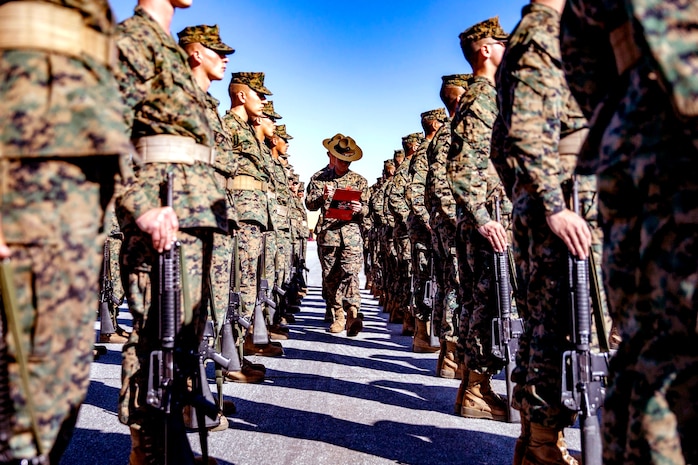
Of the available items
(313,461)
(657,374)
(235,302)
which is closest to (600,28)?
(657,374)

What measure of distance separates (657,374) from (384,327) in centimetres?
825

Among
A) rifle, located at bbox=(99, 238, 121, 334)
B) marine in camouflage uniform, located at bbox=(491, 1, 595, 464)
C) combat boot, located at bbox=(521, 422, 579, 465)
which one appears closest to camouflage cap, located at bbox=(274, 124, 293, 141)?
rifle, located at bbox=(99, 238, 121, 334)

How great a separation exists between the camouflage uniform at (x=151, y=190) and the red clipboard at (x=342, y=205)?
5.80 m

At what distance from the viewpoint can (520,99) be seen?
2670 millimetres

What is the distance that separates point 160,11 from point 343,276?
6102 mm

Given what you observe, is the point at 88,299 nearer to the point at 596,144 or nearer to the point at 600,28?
the point at 596,144

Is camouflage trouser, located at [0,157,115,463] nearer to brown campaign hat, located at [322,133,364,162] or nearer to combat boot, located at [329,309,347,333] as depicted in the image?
combat boot, located at [329,309,347,333]

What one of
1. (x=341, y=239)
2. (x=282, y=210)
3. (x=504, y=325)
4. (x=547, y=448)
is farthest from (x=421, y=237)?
(x=547, y=448)

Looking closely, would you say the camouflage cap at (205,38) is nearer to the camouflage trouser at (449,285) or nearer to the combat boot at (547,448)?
the camouflage trouser at (449,285)

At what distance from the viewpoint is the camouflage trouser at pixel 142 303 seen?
2.74 m

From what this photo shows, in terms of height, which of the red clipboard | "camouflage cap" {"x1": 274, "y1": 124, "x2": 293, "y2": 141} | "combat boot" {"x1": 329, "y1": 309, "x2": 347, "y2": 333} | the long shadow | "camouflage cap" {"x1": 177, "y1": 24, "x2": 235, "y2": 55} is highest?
"camouflage cap" {"x1": 274, "y1": 124, "x2": 293, "y2": 141}

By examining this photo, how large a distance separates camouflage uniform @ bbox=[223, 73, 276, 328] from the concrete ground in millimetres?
831

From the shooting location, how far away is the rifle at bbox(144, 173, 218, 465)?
2.57 m

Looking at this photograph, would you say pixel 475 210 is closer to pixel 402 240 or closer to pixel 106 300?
pixel 106 300
